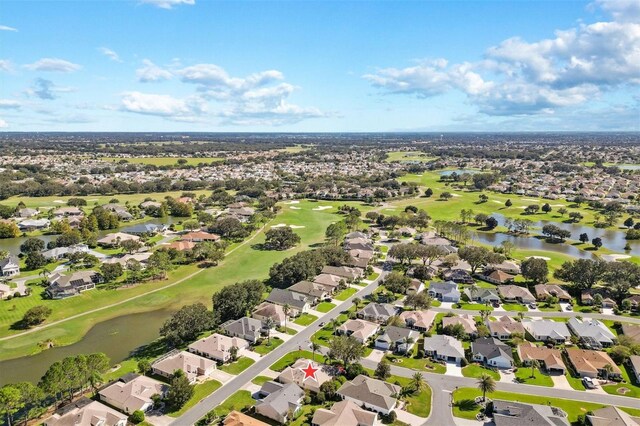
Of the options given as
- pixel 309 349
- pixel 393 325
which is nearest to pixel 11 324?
pixel 309 349

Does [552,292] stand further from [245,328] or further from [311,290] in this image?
[245,328]

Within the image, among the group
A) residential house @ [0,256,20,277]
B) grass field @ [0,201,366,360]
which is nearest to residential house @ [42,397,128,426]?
grass field @ [0,201,366,360]

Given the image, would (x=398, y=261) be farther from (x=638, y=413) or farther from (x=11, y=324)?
(x=11, y=324)

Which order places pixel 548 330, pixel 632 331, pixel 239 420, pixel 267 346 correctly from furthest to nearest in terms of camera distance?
pixel 548 330, pixel 632 331, pixel 267 346, pixel 239 420

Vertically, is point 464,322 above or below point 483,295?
below

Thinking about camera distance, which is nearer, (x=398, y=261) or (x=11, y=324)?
(x=11, y=324)

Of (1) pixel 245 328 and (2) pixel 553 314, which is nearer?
(1) pixel 245 328

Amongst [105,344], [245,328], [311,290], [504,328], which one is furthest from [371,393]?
[105,344]
